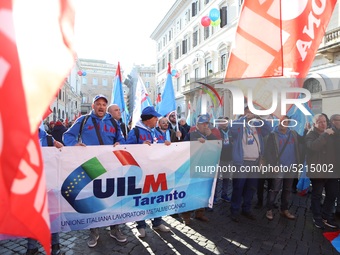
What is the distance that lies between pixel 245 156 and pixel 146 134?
5.96ft

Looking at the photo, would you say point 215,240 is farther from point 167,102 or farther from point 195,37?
point 195,37

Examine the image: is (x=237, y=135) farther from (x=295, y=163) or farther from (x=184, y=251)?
(x=184, y=251)

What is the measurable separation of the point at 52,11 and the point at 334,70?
1612 cm

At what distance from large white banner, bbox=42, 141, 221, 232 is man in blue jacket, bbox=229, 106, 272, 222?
1.96ft

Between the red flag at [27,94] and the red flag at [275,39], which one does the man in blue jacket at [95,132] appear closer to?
the red flag at [275,39]

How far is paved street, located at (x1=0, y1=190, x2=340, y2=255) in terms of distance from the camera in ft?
11.6

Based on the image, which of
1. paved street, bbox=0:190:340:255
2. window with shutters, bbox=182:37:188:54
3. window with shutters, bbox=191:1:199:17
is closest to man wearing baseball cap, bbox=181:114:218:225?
paved street, bbox=0:190:340:255

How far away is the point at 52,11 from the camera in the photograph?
1.28 m

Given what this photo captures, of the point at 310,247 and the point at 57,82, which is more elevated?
the point at 57,82

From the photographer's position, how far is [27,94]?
3.80 ft

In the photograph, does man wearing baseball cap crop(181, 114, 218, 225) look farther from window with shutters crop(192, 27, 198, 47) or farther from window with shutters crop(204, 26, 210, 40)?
window with shutters crop(192, 27, 198, 47)

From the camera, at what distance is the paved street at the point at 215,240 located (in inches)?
139

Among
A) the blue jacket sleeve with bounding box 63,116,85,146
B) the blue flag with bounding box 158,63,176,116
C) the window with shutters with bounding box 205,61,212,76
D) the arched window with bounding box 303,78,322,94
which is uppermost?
the window with shutters with bounding box 205,61,212,76

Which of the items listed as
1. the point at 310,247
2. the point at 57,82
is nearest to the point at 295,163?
the point at 310,247
